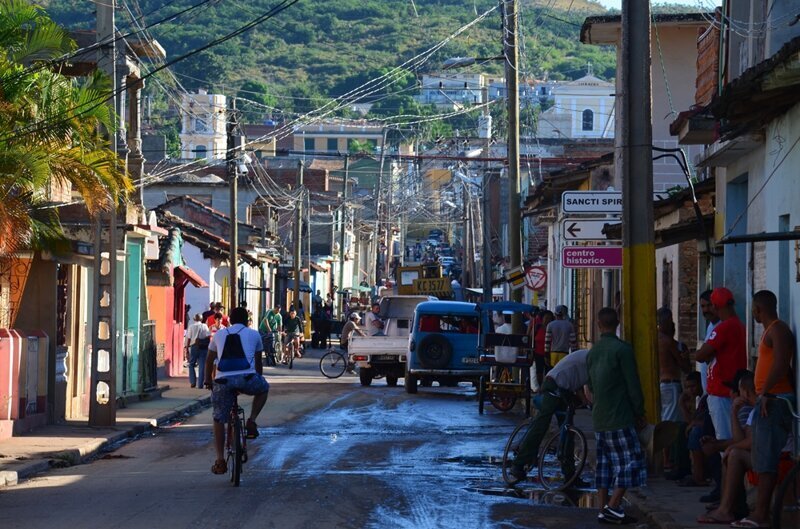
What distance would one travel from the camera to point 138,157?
25797 mm

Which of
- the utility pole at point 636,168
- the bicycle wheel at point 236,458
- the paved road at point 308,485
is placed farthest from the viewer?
the utility pole at point 636,168

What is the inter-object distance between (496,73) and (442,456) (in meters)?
134

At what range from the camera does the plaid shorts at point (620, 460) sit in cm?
1179

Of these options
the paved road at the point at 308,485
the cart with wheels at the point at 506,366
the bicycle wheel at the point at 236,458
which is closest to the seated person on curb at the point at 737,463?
the paved road at the point at 308,485

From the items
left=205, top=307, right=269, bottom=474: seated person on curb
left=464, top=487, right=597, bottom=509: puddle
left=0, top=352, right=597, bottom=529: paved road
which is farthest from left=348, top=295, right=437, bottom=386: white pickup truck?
left=464, top=487, right=597, bottom=509: puddle

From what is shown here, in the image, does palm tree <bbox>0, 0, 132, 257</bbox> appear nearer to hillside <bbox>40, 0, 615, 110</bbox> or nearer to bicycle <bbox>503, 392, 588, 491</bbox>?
bicycle <bbox>503, 392, 588, 491</bbox>

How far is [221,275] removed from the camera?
5172 centimetres

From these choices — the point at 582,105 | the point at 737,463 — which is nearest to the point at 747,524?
the point at 737,463

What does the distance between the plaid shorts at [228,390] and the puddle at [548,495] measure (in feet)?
8.84

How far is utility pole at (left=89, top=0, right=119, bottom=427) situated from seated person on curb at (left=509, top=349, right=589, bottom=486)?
27.7ft

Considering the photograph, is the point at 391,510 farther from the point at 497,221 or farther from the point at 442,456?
the point at 497,221

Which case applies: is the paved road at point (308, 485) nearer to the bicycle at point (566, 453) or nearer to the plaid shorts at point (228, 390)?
the bicycle at point (566, 453)

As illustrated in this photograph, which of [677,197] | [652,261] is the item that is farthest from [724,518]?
[677,197]

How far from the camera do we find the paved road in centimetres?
1152
